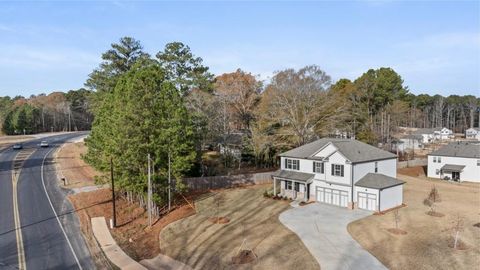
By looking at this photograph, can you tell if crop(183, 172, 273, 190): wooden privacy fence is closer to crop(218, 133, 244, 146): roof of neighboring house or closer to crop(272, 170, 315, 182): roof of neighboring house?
crop(272, 170, 315, 182): roof of neighboring house

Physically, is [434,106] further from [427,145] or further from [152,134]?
[152,134]

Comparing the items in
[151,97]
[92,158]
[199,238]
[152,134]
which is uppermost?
[151,97]

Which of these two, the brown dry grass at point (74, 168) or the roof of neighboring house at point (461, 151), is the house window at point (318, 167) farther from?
the brown dry grass at point (74, 168)

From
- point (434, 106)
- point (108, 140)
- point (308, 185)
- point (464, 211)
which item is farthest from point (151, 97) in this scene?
point (434, 106)

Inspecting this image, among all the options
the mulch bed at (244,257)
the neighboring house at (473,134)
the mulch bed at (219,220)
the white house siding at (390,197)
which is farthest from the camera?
the neighboring house at (473,134)

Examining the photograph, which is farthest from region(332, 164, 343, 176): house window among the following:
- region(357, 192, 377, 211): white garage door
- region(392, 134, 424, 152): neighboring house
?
region(392, 134, 424, 152): neighboring house

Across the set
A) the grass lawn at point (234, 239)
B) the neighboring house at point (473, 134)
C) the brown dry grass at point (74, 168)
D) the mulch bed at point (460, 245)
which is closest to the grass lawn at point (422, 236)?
the mulch bed at point (460, 245)
